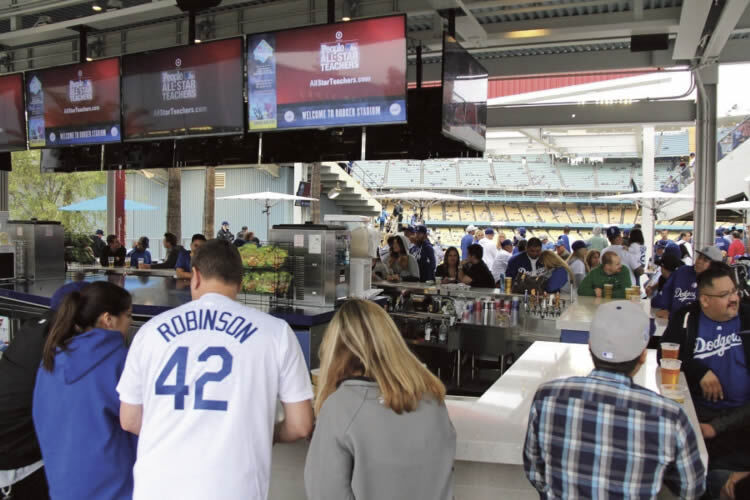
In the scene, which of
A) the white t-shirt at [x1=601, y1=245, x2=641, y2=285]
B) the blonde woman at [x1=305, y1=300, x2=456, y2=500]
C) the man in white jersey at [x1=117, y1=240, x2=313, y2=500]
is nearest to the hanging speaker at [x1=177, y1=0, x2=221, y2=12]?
the man in white jersey at [x1=117, y1=240, x2=313, y2=500]

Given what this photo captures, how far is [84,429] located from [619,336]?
1.76 metres

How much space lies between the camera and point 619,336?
1.72 metres

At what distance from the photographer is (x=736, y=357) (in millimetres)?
2879

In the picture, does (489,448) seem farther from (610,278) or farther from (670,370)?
(610,278)

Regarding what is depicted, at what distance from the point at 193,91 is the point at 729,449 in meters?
4.51

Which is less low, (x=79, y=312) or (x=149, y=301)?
(x=79, y=312)

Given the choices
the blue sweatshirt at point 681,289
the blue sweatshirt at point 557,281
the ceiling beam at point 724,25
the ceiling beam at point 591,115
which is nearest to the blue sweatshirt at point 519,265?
the blue sweatshirt at point 557,281

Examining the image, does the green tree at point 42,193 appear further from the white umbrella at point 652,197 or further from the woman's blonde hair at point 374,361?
the woman's blonde hair at point 374,361

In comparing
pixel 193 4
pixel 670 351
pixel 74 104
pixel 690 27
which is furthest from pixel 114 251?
pixel 670 351

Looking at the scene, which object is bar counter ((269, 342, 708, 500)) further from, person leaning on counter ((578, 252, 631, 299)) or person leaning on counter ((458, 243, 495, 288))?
person leaning on counter ((458, 243, 495, 288))

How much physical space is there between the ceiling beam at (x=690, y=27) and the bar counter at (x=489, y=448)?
3.16 meters

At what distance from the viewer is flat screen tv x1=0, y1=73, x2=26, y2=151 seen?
6.22m

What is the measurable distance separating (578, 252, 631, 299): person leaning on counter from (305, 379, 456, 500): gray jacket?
470cm

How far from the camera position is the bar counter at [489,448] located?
2176 mm
